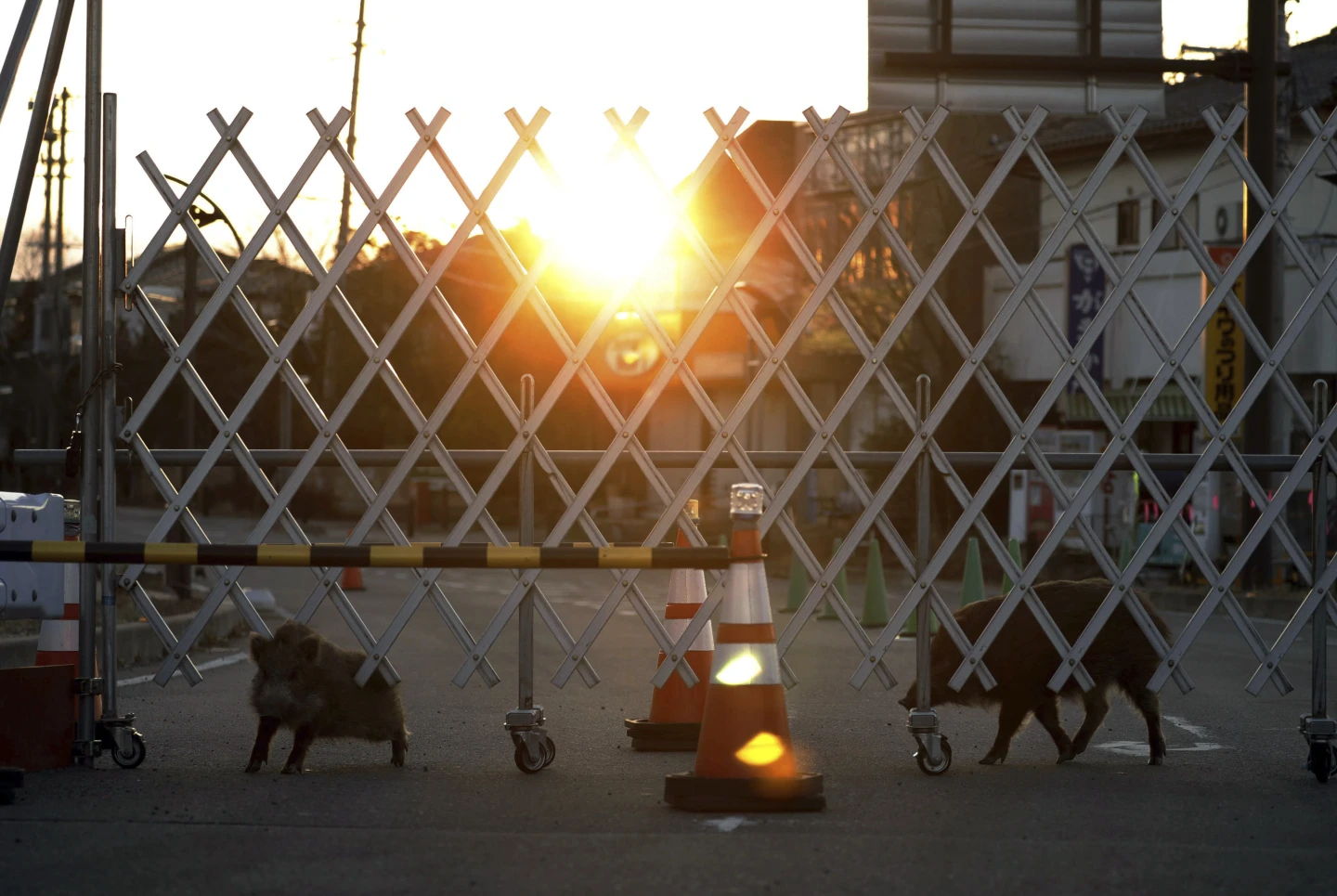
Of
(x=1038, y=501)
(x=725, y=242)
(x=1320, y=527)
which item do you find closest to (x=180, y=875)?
(x=1320, y=527)

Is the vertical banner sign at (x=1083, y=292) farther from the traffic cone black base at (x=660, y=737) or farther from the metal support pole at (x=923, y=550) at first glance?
the metal support pole at (x=923, y=550)

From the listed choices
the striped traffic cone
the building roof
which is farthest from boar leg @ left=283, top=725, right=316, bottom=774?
the building roof

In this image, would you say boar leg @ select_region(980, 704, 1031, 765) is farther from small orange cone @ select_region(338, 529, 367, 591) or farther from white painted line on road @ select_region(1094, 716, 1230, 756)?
small orange cone @ select_region(338, 529, 367, 591)

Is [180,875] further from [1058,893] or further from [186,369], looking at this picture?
[186,369]

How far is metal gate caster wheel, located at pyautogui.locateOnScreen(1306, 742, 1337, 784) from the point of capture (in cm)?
586

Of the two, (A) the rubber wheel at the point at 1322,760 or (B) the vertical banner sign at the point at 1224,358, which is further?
(B) the vertical banner sign at the point at 1224,358

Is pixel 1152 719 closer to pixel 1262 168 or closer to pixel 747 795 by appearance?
pixel 747 795

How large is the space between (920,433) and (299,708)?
8.14 feet

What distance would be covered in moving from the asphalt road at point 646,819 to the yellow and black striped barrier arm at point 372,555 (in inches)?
29.3

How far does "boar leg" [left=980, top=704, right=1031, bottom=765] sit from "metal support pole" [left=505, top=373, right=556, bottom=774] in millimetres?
1694

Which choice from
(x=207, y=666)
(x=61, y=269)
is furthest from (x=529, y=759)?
(x=61, y=269)

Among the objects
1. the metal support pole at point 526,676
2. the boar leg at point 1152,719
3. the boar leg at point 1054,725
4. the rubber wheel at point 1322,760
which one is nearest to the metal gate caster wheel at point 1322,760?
the rubber wheel at point 1322,760

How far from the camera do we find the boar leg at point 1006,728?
6.28m

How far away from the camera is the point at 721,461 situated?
6.26 meters
